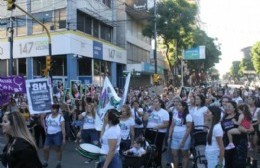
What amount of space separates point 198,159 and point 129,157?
1.53m

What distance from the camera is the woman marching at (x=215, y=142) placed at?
6.75 m

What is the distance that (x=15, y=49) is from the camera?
3244 centimetres

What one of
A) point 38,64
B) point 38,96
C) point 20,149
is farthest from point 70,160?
point 38,64

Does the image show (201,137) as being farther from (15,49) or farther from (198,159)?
(15,49)

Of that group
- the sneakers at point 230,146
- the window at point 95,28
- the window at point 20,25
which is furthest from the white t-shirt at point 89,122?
the window at point 95,28

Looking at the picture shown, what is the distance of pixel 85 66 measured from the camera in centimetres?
3312

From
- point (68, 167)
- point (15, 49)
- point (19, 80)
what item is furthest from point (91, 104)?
point (15, 49)

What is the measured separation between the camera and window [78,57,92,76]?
32688mm

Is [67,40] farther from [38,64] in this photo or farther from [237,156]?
[237,156]

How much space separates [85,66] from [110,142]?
27167 millimetres

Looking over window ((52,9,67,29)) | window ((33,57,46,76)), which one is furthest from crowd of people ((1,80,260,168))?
window ((33,57,46,76))

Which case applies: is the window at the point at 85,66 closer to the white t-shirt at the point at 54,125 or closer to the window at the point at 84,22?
the window at the point at 84,22

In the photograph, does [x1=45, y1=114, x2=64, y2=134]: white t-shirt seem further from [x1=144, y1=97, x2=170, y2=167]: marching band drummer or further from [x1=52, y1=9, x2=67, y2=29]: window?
[x1=52, y1=9, x2=67, y2=29]: window

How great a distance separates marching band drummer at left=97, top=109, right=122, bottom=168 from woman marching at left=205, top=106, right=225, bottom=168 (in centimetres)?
156
